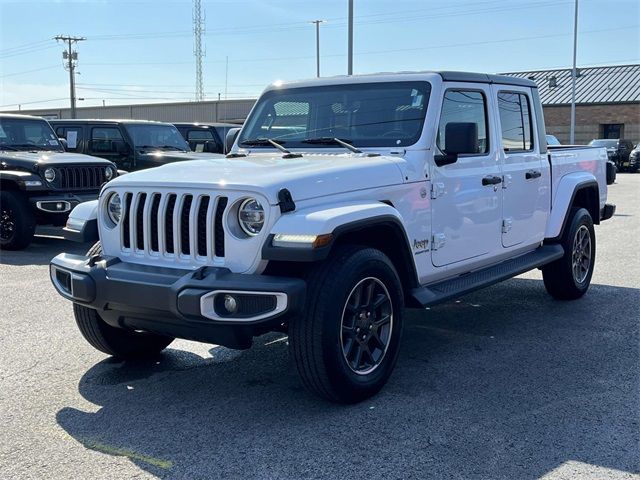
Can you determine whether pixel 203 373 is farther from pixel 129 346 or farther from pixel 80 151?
pixel 80 151

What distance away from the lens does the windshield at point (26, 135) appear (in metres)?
11.0

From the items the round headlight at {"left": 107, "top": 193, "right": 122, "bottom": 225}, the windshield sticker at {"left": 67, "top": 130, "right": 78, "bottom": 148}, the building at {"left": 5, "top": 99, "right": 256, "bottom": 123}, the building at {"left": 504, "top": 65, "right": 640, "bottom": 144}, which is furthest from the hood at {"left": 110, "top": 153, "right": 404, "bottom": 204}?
the building at {"left": 504, "top": 65, "right": 640, "bottom": 144}

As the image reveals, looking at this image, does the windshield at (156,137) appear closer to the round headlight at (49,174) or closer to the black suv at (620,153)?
the round headlight at (49,174)

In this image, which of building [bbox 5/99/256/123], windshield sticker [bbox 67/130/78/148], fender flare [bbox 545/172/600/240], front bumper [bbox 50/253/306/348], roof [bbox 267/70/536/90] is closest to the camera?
front bumper [bbox 50/253/306/348]

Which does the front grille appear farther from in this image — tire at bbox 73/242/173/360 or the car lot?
tire at bbox 73/242/173/360

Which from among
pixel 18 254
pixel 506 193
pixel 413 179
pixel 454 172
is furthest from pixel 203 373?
pixel 18 254

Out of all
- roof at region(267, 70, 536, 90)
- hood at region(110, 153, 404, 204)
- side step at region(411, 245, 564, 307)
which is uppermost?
roof at region(267, 70, 536, 90)

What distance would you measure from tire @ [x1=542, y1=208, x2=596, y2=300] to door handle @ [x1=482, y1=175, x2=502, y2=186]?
59.5 inches

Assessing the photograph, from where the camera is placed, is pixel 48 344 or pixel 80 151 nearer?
pixel 48 344

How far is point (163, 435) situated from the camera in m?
3.80

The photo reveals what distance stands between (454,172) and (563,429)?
1997mm

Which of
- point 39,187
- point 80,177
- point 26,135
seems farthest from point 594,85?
point 39,187

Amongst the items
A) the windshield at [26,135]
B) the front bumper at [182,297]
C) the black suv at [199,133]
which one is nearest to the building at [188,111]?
the black suv at [199,133]

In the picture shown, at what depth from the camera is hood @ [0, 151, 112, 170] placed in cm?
1017
